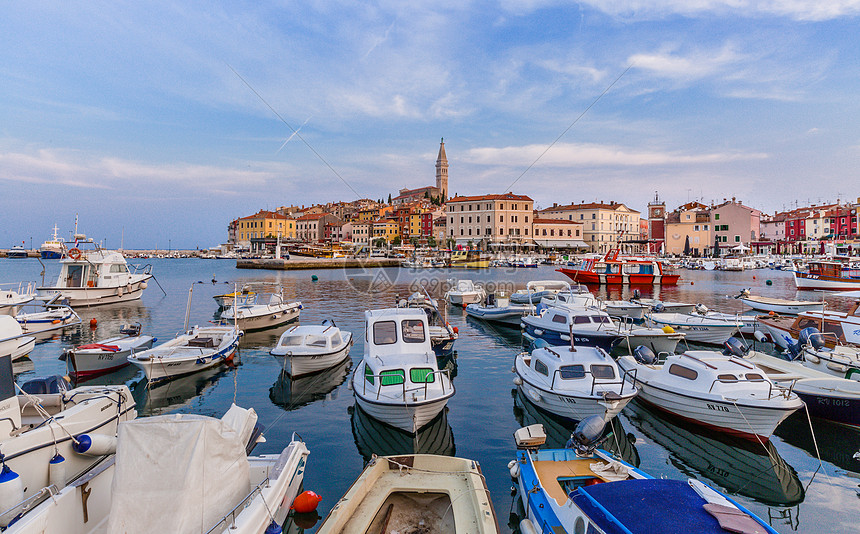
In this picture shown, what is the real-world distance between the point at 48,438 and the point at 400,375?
6295mm

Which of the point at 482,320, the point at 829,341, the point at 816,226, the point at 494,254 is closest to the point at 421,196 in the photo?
the point at 494,254

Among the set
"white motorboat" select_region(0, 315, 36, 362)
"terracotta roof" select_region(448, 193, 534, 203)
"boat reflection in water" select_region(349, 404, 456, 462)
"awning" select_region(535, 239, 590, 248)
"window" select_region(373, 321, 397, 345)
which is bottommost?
"boat reflection in water" select_region(349, 404, 456, 462)

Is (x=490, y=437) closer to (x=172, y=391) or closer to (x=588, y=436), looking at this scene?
(x=588, y=436)

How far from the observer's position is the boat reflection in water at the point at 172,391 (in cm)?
1287

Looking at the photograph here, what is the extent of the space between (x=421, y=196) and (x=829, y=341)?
494 feet

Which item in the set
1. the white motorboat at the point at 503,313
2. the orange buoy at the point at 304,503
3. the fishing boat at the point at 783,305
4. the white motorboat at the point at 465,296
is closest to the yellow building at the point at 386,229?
the white motorboat at the point at 465,296

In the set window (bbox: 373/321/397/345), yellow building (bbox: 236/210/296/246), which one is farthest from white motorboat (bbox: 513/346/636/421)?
yellow building (bbox: 236/210/296/246)

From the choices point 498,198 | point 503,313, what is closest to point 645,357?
point 503,313

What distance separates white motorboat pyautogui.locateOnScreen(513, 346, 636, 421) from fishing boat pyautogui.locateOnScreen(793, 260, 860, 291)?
147 ft

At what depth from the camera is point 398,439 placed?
10.2 m

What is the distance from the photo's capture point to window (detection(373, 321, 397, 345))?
12297 millimetres

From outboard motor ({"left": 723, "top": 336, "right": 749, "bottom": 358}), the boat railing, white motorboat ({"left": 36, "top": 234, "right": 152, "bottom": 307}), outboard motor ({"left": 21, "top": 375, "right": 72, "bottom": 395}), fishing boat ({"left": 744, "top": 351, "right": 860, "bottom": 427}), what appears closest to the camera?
the boat railing

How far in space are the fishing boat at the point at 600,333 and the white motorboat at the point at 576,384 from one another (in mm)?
5650

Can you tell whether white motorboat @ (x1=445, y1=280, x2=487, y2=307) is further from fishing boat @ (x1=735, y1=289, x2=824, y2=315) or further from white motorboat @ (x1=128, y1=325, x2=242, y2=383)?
white motorboat @ (x1=128, y1=325, x2=242, y2=383)
